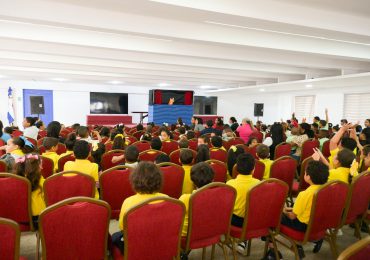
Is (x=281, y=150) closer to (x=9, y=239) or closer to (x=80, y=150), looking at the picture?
(x=80, y=150)

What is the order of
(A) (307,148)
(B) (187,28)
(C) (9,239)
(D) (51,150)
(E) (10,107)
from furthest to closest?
1. (E) (10,107)
2. (A) (307,148)
3. (B) (187,28)
4. (D) (51,150)
5. (C) (9,239)

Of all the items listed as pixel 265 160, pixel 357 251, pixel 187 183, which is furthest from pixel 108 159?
pixel 357 251

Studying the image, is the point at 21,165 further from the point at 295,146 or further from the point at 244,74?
Result: the point at 244,74

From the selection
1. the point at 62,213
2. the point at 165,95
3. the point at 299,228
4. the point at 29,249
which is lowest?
the point at 29,249

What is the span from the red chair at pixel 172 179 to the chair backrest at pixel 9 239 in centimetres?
179

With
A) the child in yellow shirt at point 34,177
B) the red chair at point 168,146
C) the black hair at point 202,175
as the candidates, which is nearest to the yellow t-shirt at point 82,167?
the child in yellow shirt at point 34,177

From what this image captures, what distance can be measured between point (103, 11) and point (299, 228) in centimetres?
449

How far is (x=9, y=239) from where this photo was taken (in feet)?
5.15

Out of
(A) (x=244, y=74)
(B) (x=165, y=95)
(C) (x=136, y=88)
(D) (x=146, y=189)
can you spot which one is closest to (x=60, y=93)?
(C) (x=136, y=88)

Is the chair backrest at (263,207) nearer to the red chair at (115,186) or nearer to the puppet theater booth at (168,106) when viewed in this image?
the red chair at (115,186)

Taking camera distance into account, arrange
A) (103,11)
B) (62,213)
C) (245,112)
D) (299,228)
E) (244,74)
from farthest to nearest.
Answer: (245,112), (244,74), (103,11), (299,228), (62,213)

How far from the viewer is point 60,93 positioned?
17.4 m

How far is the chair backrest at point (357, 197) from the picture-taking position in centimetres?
269

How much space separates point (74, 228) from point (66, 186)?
932mm
